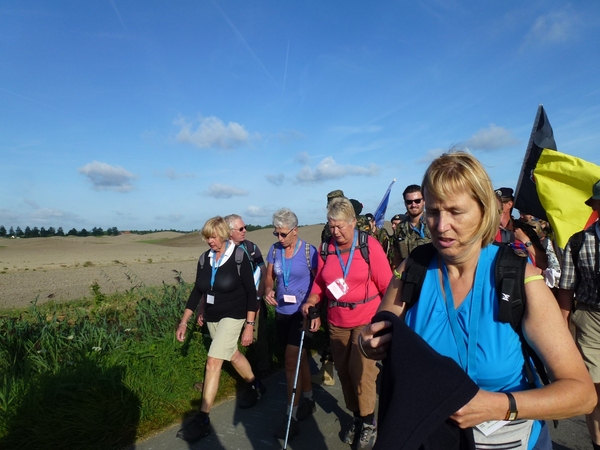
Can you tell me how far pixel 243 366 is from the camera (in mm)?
4754

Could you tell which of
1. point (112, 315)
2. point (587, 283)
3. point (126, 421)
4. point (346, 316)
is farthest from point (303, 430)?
point (112, 315)

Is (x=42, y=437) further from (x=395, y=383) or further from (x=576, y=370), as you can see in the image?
(x=576, y=370)

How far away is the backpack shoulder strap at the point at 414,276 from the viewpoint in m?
1.83

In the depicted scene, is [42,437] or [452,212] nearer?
[452,212]

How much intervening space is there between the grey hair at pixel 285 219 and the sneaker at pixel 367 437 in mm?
2230

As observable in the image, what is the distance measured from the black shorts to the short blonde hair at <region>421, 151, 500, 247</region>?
2.77 meters

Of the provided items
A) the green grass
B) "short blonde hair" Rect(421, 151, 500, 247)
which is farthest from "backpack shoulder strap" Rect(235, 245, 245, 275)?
"short blonde hair" Rect(421, 151, 500, 247)

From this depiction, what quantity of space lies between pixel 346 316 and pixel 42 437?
2955mm

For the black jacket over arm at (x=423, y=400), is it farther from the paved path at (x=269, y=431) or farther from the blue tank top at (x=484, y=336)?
the paved path at (x=269, y=431)

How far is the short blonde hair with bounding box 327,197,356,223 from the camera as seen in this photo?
4.04 m

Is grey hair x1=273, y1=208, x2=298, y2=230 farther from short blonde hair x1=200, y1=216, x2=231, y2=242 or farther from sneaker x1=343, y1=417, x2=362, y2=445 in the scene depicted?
sneaker x1=343, y1=417, x2=362, y2=445

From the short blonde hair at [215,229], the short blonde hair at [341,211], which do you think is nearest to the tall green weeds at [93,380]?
the short blonde hair at [215,229]

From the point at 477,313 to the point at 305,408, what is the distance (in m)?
3.36

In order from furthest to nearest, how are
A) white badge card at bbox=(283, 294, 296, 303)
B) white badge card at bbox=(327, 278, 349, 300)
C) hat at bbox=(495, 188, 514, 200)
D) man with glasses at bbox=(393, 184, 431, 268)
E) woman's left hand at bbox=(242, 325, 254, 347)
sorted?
man with glasses at bbox=(393, 184, 431, 268) → hat at bbox=(495, 188, 514, 200) → white badge card at bbox=(283, 294, 296, 303) → woman's left hand at bbox=(242, 325, 254, 347) → white badge card at bbox=(327, 278, 349, 300)
